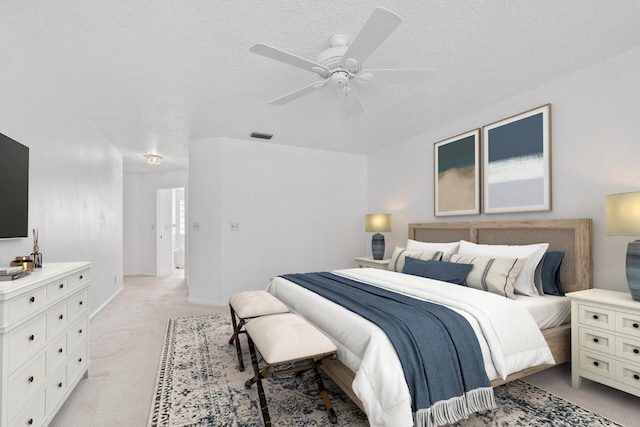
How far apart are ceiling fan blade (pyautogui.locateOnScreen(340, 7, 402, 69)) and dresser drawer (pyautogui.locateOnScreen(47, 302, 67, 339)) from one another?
7.76 feet

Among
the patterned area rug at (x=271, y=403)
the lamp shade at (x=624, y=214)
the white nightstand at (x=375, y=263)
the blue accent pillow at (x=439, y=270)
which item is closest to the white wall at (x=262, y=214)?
the white nightstand at (x=375, y=263)

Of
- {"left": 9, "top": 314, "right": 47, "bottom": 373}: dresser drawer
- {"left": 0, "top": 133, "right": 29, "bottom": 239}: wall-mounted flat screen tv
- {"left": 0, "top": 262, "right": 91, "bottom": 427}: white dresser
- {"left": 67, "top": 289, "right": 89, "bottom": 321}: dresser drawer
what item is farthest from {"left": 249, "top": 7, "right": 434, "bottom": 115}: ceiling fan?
{"left": 67, "top": 289, "right": 89, "bottom": 321}: dresser drawer

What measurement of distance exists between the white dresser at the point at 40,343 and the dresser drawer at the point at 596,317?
3.43 m

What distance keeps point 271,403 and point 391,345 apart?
3.29 feet

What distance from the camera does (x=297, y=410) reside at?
210cm

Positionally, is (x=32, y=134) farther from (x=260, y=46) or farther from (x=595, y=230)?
(x=595, y=230)

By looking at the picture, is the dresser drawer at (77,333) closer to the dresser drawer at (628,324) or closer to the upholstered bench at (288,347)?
the upholstered bench at (288,347)

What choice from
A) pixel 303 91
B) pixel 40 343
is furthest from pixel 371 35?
pixel 40 343

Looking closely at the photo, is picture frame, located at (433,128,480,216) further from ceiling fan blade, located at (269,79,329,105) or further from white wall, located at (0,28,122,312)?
white wall, located at (0,28,122,312)

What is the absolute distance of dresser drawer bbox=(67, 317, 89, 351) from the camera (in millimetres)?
2207

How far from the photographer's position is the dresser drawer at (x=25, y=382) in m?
1.50

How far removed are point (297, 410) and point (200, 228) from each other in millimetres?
3524

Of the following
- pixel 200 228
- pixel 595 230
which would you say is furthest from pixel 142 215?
pixel 595 230

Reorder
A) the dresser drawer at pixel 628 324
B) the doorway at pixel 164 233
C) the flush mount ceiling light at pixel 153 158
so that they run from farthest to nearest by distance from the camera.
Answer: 1. the doorway at pixel 164 233
2. the flush mount ceiling light at pixel 153 158
3. the dresser drawer at pixel 628 324
